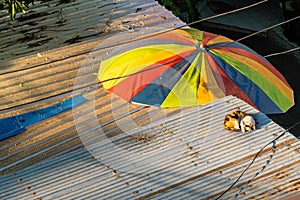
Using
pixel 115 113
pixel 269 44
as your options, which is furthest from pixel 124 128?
pixel 269 44

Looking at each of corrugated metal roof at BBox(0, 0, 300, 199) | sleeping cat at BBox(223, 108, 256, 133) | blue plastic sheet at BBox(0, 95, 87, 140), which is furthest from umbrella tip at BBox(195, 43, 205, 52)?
blue plastic sheet at BBox(0, 95, 87, 140)

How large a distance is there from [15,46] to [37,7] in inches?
74.5

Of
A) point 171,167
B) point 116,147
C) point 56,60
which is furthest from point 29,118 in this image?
point 171,167

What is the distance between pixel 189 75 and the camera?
9344mm

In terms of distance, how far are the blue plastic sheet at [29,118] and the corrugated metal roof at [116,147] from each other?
13cm

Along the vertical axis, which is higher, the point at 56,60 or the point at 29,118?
the point at 56,60

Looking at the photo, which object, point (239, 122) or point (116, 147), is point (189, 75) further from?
point (116, 147)

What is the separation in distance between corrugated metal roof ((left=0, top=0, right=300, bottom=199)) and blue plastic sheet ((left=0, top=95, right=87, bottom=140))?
5.2 inches

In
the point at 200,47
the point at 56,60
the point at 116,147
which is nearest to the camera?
the point at 116,147

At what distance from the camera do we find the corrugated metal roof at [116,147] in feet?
24.2

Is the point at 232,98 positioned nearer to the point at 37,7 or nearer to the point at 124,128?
the point at 124,128

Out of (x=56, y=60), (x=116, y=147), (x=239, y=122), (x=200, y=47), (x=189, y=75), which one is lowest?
(x=116, y=147)

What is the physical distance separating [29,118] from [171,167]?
276 centimetres

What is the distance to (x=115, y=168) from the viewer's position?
7.75 m
